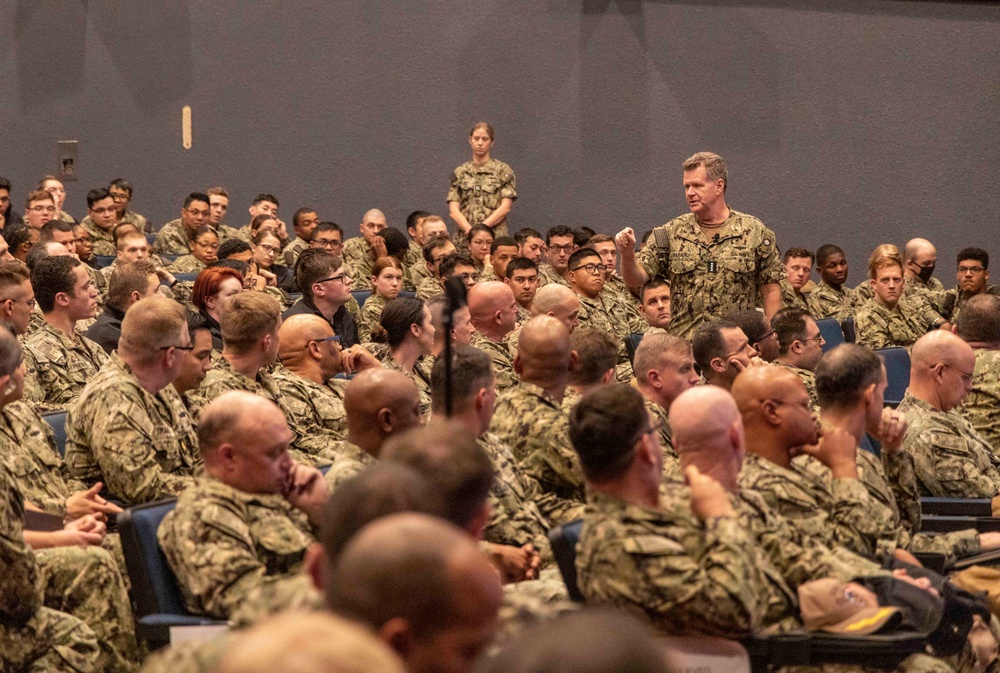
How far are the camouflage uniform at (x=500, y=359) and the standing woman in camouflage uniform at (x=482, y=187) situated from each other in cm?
539

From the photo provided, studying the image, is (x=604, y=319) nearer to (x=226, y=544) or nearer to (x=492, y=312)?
(x=492, y=312)

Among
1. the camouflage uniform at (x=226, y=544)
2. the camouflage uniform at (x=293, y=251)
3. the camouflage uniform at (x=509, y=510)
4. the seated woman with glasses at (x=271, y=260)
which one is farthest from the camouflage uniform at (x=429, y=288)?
the camouflage uniform at (x=226, y=544)

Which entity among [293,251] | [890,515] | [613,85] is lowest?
[890,515]

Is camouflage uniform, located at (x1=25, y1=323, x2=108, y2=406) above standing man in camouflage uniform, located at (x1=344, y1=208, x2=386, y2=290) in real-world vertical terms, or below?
below

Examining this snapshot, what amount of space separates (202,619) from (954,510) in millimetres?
2396

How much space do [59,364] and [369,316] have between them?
257cm

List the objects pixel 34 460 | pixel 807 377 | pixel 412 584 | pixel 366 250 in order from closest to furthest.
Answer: pixel 412 584 → pixel 34 460 → pixel 807 377 → pixel 366 250

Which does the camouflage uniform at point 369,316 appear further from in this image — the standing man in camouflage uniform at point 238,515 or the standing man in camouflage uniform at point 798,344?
the standing man in camouflage uniform at point 238,515

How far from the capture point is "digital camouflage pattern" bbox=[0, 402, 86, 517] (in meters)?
3.60

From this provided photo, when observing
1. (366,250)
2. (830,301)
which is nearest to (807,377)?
(830,301)

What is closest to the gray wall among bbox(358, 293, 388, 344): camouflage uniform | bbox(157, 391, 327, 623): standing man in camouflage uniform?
bbox(358, 293, 388, 344): camouflage uniform

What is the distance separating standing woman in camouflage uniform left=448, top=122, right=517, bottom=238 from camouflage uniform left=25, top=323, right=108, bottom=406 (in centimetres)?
627

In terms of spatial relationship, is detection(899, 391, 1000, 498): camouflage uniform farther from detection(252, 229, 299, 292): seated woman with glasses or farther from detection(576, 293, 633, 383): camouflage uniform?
detection(252, 229, 299, 292): seated woman with glasses

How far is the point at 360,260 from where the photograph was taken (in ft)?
34.2
